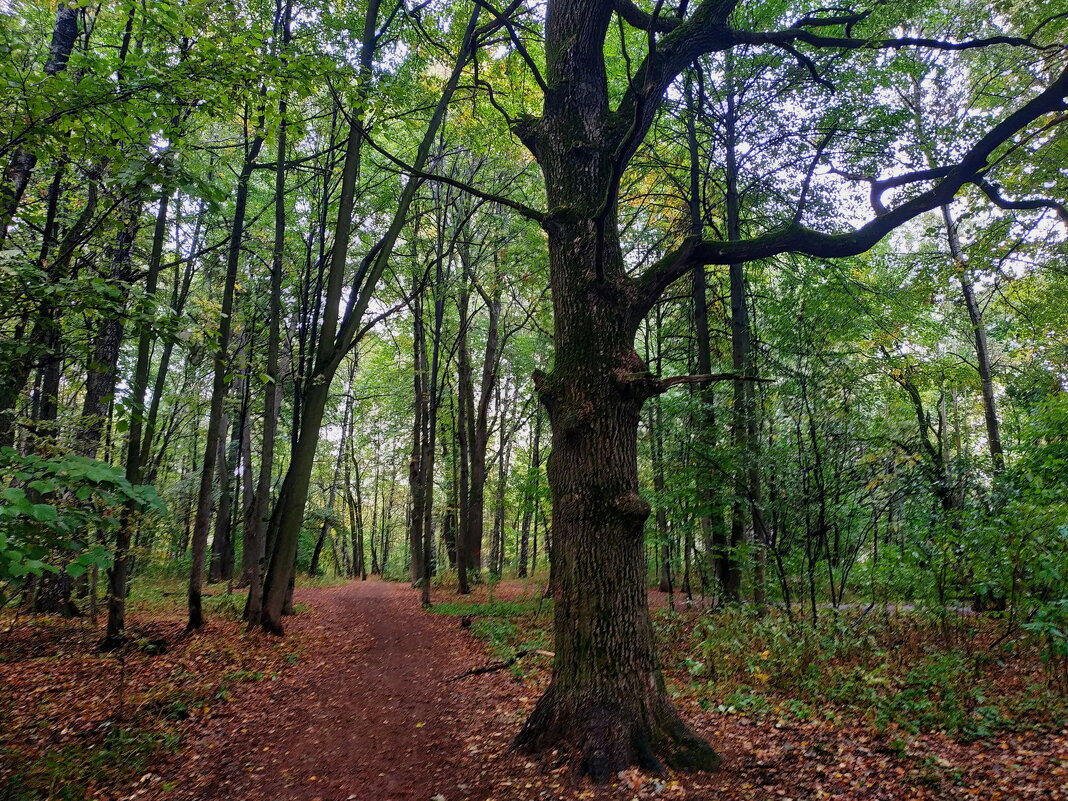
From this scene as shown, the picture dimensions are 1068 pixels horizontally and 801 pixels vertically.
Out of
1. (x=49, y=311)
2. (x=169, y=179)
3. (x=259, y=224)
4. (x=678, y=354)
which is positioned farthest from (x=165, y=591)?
(x=678, y=354)

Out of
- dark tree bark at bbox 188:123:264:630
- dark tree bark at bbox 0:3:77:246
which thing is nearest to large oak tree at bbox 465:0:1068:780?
dark tree bark at bbox 0:3:77:246

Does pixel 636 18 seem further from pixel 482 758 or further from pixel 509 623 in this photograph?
pixel 509 623

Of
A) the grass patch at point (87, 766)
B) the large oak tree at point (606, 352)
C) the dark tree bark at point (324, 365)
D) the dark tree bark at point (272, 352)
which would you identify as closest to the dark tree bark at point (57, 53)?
the dark tree bark at point (272, 352)

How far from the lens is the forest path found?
4430mm

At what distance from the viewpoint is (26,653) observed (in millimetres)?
7070

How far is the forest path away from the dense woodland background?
2082mm

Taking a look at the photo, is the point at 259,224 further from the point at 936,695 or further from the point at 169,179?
the point at 936,695

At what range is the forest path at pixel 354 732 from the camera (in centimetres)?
443

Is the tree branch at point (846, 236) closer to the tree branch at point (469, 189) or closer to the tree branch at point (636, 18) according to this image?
the tree branch at point (469, 189)

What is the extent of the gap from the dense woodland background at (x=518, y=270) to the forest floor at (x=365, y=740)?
1.13 meters

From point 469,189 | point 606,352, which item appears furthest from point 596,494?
point 469,189

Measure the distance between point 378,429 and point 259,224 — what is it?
1474 cm

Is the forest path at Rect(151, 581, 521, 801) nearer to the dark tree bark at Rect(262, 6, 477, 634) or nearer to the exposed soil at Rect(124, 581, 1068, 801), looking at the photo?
the exposed soil at Rect(124, 581, 1068, 801)

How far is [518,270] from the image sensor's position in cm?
1625
